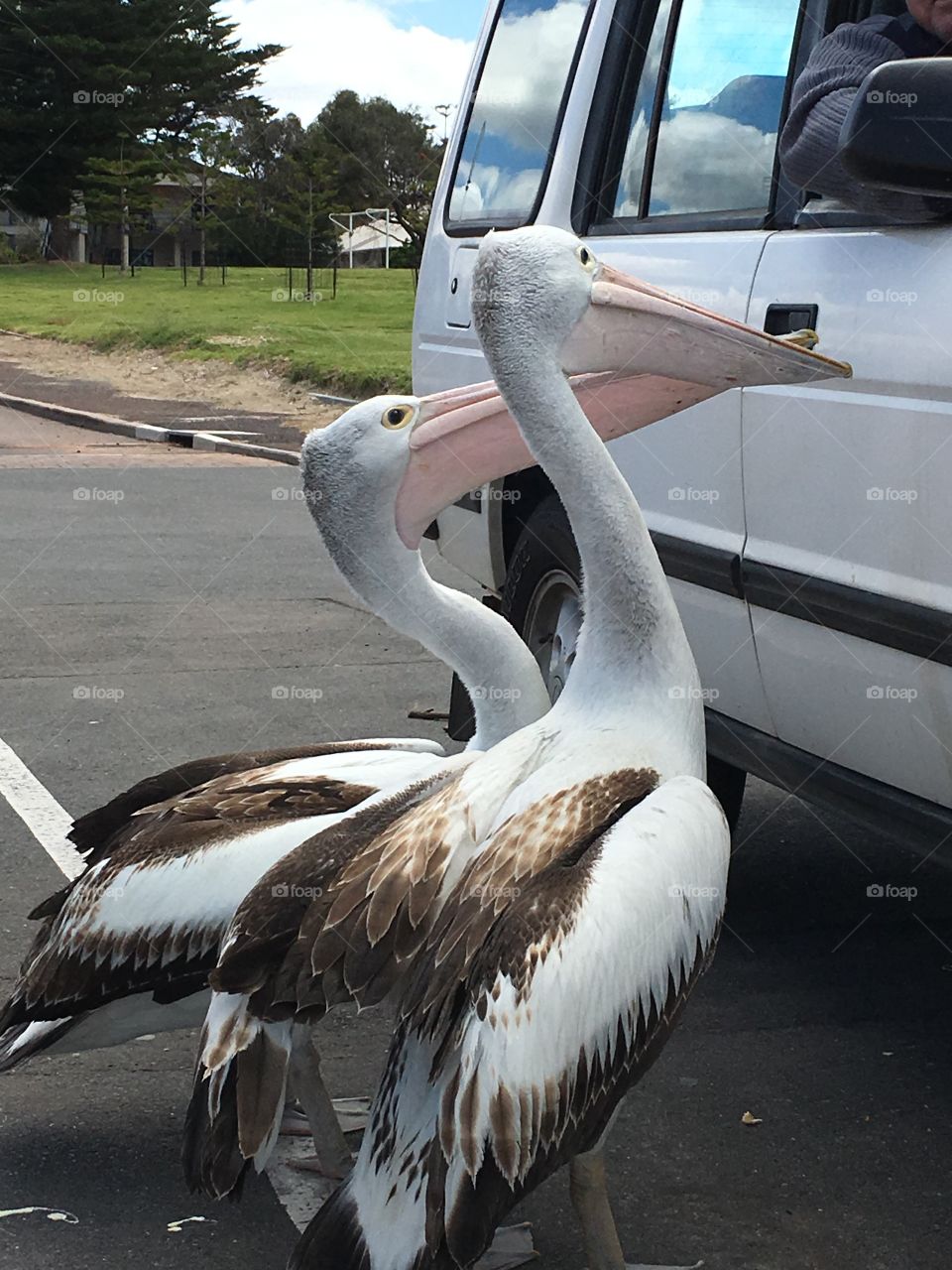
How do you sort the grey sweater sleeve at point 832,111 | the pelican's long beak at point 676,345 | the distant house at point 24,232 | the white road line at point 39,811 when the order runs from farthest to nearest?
1. the distant house at point 24,232
2. the white road line at point 39,811
3. the grey sweater sleeve at point 832,111
4. the pelican's long beak at point 676,345

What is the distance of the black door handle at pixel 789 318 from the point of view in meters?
3.44

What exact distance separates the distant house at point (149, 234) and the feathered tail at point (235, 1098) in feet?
139

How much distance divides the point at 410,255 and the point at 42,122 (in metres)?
12.0

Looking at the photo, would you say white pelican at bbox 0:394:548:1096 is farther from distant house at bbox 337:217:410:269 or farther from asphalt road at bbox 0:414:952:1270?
distant house at bbox 337:217:410:269

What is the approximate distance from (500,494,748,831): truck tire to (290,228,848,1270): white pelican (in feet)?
4.26

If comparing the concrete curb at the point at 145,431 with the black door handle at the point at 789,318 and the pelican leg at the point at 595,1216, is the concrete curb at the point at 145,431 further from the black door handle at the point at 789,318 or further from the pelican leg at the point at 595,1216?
the pelican leg at the point at 595,1216

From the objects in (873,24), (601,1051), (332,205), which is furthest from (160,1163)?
(332,205)

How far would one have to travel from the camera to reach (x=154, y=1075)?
371 centimetres

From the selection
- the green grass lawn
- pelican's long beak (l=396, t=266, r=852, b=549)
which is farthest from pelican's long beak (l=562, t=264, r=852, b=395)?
the green grass lawn

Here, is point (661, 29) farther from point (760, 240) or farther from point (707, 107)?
point (760, 240)

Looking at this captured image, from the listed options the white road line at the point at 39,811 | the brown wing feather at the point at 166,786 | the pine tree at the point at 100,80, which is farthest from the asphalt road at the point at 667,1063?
the pine tree at the point at 100,80

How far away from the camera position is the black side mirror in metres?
2.89

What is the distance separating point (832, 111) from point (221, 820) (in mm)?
1882

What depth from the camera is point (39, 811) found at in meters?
5.33
